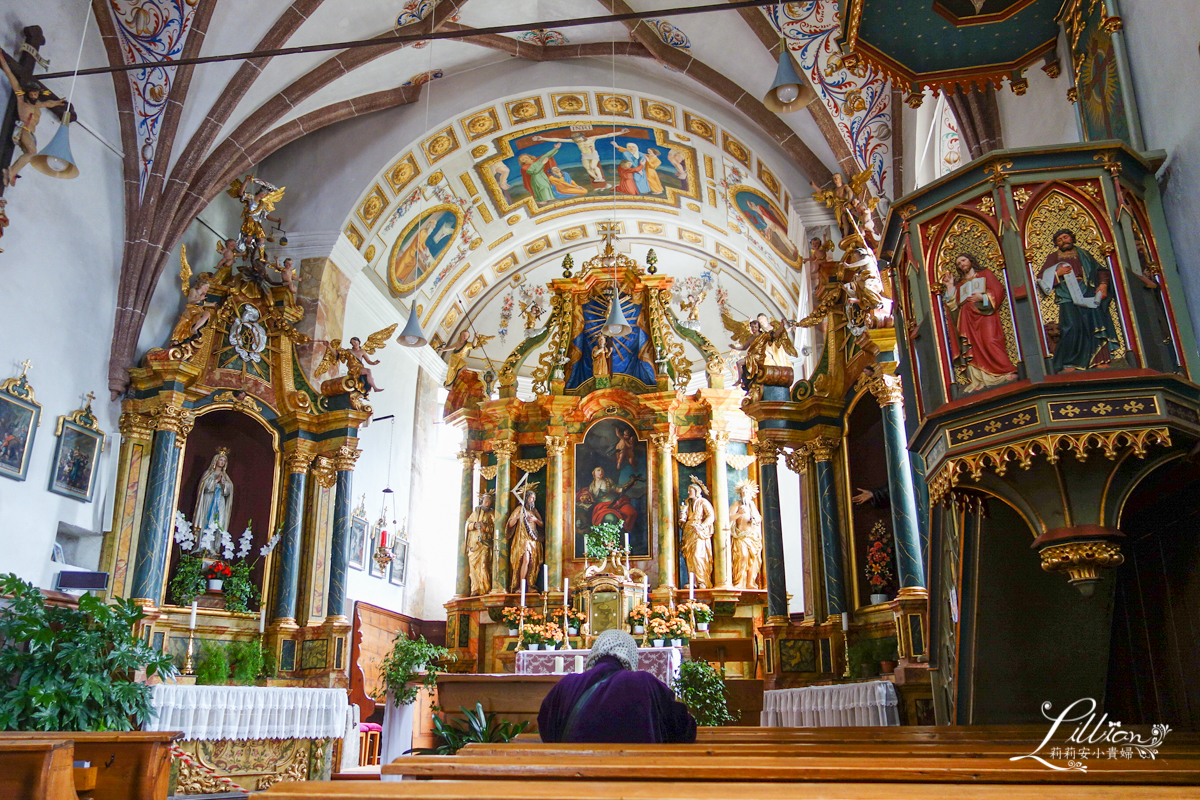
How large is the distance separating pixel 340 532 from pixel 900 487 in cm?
700

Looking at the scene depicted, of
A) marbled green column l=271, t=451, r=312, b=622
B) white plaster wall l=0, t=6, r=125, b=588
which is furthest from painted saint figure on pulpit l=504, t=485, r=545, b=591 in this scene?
white plaster wall l=0, t=6, r=125, b=588

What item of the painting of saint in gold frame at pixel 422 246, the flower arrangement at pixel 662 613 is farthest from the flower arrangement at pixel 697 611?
the painting of saint in gold frame at pixel 422 246

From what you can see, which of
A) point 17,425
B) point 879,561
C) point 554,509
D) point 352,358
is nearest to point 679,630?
point 879,561

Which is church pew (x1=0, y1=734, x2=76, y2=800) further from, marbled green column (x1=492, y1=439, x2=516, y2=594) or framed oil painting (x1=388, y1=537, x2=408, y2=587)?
framed oil painting (x1=388, y1=537, x2=408, y2=587)

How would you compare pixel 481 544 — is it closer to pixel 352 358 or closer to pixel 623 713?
pixel 352 358

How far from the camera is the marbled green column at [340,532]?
11.7m

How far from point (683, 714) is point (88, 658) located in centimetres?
607

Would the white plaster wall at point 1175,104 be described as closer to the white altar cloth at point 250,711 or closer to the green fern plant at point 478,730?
the green fern plant at point 478,730

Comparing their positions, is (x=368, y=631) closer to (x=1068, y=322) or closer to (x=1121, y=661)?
(x=1121, y=661)

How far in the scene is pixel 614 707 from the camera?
440cm

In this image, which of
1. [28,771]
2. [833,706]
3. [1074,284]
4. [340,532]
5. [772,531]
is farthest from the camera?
[340,532]

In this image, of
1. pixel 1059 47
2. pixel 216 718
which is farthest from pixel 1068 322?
pixel 216 718

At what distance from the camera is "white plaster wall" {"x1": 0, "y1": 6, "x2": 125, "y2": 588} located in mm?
9328

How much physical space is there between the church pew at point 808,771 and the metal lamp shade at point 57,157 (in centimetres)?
740
